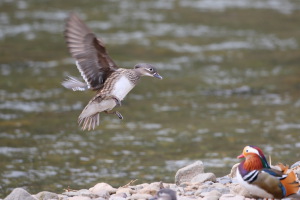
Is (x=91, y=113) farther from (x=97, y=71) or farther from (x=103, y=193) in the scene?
(x=103, y=193)

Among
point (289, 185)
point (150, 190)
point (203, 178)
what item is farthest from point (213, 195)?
point (203, 178)

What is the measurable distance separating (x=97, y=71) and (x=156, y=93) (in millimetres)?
6918

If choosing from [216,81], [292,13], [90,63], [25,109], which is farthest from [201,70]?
[90,63]

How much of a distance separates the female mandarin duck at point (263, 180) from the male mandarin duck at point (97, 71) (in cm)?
211

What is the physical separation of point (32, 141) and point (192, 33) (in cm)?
866

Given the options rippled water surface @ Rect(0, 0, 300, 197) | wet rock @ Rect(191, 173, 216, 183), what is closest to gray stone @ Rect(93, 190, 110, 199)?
wet rock @ Rect(191, 173, 216, 183)

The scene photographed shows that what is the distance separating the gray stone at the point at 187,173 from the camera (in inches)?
368

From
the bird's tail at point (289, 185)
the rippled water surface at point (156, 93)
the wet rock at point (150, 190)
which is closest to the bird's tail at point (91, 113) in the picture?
the wet rock at point (150, 190)

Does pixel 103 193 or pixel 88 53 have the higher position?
pixel 88 53

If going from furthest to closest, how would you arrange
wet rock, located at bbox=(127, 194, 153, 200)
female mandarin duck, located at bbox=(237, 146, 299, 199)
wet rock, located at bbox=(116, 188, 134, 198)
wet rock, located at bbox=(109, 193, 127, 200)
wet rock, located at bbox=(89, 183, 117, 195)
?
wet rock, located at bbox=(89, 183, 117, 195) < wet rock, located at bbox=(116, 188, 134, 198) < wet rock, located at bbox=(109, 193, 127, 200) < wet rock, located at bbox=(127, 194, 153, 200) < female mandarin duck, located at bbox=(237, 146, 299, 199)

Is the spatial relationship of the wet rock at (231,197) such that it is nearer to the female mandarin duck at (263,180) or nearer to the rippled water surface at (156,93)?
the female mandarin duck at (263,180)

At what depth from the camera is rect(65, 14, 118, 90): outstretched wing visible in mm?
9039

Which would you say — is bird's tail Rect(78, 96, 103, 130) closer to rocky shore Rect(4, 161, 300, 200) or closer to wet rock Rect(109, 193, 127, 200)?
rocky shore Rect(4, 161, 300, 200)

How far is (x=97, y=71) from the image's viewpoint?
9.32 m
